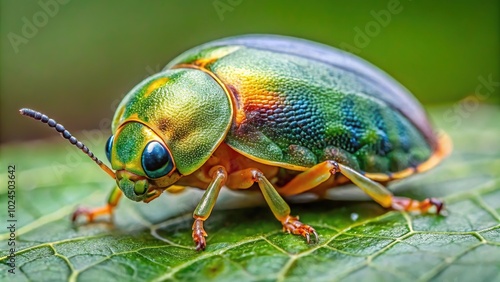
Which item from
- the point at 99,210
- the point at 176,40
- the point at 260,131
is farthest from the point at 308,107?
the point at 176,40

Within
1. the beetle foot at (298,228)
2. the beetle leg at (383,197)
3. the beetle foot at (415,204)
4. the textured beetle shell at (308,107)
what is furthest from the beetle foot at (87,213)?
the beetle foot at (415,204)

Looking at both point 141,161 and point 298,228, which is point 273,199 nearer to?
point 298,228

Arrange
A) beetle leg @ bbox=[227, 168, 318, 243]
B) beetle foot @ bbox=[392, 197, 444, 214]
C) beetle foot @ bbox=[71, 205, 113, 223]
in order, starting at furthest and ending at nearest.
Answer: beetle foot @ bbox=[71, 205, 113, 223], beetle foot @ bbox=[392, 197, 444, 214], beetle leg @ bbox=[227, 168, 318, 243]

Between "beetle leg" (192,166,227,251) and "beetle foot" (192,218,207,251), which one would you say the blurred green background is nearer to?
"beetle leg" (192,166,227,251)

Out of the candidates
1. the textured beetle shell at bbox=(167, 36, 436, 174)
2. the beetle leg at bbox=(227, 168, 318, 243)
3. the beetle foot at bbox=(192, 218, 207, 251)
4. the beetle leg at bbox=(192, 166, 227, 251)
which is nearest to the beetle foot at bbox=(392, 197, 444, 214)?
the textured beetle shell at bbox=(167, 36, 436, 174)

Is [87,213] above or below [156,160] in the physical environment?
below

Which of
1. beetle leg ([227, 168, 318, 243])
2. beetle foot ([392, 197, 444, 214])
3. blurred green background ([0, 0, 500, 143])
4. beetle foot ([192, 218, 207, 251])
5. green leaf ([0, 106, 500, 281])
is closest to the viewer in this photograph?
green leaf ([0, 106, 500, 281])

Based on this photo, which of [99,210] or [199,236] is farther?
[99,210]

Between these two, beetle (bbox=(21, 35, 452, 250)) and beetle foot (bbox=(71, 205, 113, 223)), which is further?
beetle foot (bbox=(71, 205, 113, 223))

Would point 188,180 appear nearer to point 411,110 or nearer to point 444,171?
point 411,110
